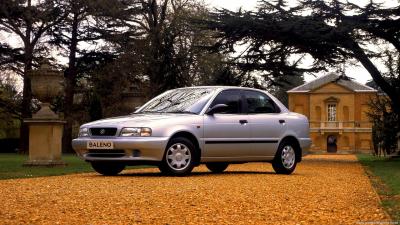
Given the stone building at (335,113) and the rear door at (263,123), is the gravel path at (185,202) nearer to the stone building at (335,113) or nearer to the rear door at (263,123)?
the rear door at (263,123)

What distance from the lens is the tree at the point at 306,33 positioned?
Answer: 20.9m

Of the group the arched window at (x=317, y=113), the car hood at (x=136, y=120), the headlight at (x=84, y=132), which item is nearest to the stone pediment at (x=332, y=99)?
the arched window at (x=317, y=113)

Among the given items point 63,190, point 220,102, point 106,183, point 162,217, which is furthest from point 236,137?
point 162,217

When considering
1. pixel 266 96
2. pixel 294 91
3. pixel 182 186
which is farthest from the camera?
pixel 294 91

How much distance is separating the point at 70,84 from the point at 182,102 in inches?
1149

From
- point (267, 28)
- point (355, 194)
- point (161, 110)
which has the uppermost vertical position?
point (267, 28)

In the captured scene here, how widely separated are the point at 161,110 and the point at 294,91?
68.7 metres

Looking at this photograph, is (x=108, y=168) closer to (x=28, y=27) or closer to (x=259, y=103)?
(x=259, y=103)

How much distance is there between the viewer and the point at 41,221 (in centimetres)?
577

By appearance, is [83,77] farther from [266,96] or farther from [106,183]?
[106,183]

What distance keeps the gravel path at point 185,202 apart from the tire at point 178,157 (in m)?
1.00

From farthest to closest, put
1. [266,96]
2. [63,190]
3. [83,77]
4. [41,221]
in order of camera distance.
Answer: [83,77]
[266,96]
[63,190]
[41,221]

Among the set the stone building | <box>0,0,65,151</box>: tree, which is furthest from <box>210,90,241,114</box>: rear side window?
the stone building

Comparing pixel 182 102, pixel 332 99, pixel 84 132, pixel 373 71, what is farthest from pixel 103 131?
pixel 332 99
